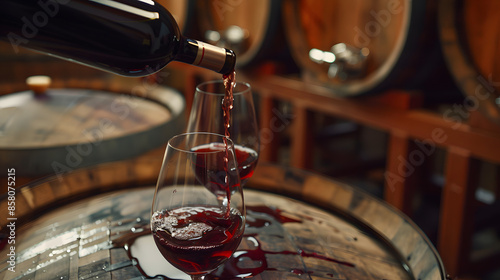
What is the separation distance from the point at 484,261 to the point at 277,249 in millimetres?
1167

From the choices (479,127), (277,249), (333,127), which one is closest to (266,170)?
(277,249)

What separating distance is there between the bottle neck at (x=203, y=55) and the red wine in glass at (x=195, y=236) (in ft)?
0.77

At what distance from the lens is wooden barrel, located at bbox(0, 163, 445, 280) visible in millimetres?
751

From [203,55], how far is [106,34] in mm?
153

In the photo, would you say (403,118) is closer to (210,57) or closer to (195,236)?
(210,57)

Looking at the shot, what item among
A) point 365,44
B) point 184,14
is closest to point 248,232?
point 365,44

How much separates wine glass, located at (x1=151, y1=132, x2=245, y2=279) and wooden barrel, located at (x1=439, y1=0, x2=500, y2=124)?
37.8 inches

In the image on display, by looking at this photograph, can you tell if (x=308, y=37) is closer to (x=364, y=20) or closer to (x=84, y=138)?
(x=364, y=20)

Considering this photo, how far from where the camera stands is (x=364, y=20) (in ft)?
5.61

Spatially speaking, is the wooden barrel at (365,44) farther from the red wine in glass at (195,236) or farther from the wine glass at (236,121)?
the red wine in glass at (195,236)

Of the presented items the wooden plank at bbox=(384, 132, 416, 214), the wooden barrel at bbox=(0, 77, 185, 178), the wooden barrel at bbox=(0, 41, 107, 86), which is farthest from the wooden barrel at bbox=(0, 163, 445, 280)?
the wooden barrel at bbox=(0, 41, 107, 86)

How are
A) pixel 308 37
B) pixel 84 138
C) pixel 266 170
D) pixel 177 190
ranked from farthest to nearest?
pixel 308 37, pixel 84 138, pixel 266 170, pixel 177 190

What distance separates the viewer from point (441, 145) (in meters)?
1.53

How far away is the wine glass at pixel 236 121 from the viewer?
92 cm
